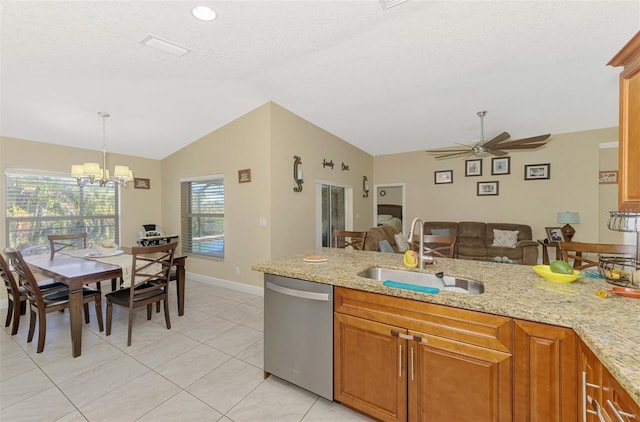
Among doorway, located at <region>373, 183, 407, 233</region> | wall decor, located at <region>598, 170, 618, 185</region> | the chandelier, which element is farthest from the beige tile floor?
wall decor, located at <region>598, 170, 618, 185</region>

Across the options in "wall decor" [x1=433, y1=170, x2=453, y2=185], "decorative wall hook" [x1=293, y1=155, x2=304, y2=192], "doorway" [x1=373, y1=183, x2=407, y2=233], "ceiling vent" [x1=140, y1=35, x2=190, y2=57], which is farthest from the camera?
"doorway" [x1=373, y1=183, x2=407, y2=233]

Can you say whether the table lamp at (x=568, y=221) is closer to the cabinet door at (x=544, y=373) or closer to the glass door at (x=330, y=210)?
the glass door at (x=330, y=210)

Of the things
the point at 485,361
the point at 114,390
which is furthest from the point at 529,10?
the point at 114,390

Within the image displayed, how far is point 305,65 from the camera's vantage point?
10.1 ft

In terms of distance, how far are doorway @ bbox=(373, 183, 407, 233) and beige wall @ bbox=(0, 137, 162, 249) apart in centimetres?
502

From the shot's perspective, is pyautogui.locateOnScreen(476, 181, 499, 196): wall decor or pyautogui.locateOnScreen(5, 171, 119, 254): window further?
pyautogui.locateOnScreen(476, 181, 499, 196): wall decor

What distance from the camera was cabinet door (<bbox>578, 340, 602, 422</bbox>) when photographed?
0.98 meters

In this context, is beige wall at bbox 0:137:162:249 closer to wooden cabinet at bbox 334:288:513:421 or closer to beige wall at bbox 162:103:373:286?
beige wall at bbox 162:103:373:286

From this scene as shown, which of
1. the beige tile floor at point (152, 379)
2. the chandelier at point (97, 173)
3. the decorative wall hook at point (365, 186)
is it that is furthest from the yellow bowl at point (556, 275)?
the decorative wall hook at point (365, 186)

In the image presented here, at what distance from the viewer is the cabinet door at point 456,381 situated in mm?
1267

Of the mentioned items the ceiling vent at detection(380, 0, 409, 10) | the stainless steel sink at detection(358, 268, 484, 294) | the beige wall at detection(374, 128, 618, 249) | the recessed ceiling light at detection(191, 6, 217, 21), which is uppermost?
the ceiling vent at detection(380, 0, 409, 10)

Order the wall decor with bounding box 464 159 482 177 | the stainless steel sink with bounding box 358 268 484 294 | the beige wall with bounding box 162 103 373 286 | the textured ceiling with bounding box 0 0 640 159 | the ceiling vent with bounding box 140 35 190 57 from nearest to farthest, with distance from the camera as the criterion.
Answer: the stainless steel sink with bounding box 358 268 484 294 → the textured ceiling with bounding box 0 0 640 159 → the ceiling vent with bounding box 140 35 190 57 → the beige wall with bounding box 162 103 373 286 → the wall decor with bounding box 464 159 482 177

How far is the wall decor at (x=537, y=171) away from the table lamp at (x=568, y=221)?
801 millimetres

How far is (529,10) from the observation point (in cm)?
222
